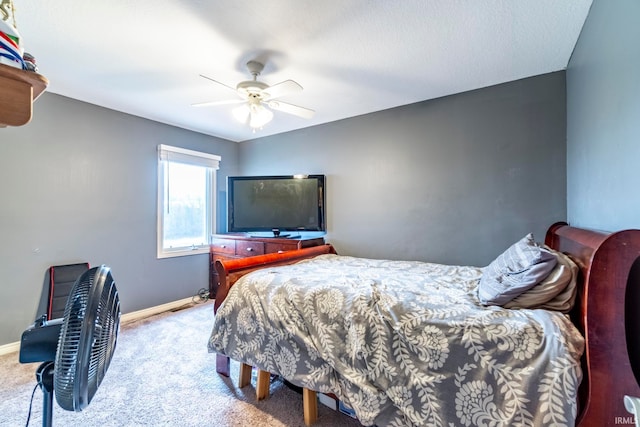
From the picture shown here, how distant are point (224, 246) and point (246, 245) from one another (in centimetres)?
47

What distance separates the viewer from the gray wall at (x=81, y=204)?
8.32ft

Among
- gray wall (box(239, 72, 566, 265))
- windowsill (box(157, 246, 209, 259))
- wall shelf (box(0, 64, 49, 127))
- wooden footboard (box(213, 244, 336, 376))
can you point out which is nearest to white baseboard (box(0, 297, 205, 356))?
windowsill (box(157, 246, 209, 259))

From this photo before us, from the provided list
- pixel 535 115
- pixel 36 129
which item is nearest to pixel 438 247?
pixel 535 115

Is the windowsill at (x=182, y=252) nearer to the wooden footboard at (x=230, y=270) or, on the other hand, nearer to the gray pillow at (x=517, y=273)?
the wooden footboard at (x=230, y=270)

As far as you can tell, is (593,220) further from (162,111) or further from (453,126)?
(162,111)

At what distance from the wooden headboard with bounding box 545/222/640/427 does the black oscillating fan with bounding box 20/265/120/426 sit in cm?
153

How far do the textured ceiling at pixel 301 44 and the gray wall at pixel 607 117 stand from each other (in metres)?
0.27

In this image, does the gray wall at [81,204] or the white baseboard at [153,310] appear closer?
the gray wall at [81,204]

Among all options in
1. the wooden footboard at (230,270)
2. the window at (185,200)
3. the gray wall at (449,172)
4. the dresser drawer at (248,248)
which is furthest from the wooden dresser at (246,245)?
the wooden footboard at (230,270)

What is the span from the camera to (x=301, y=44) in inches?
76.8

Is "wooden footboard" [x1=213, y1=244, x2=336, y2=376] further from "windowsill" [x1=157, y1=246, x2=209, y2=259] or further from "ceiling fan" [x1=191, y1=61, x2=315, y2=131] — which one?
"windowsill" [x1=157, y1=246, x2=209, y2=259]

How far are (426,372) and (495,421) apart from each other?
0.28 m

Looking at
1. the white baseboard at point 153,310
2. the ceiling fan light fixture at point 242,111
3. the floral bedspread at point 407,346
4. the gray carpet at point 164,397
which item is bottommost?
the gray carpet at point 164,397

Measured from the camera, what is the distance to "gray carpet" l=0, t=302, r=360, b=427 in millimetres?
1653
